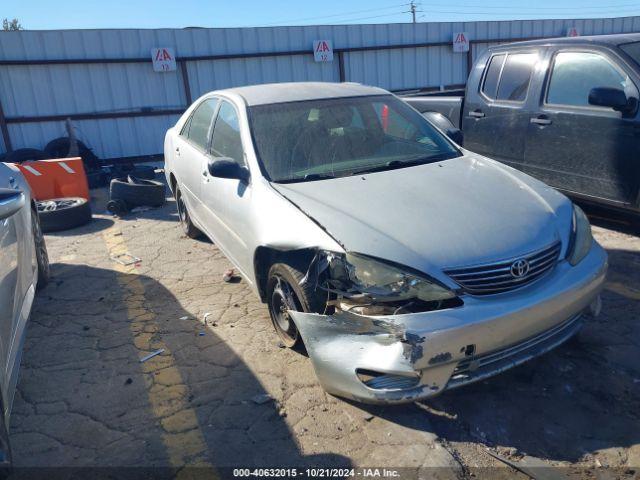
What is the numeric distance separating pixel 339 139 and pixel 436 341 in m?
1.89

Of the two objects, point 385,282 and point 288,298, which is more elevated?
point 385,282

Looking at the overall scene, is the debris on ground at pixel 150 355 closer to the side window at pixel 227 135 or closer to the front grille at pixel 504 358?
the side window at pixel 227 135

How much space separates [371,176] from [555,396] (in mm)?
1707

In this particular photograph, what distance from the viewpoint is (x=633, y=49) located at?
4.82 m

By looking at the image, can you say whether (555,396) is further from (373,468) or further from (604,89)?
(604,89)

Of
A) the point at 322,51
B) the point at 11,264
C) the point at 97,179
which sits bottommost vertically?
the point at 97,179

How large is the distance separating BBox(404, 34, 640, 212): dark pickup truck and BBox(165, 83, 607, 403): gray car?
117 centimetres

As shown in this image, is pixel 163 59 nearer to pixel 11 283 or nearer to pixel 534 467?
pixel 11 283

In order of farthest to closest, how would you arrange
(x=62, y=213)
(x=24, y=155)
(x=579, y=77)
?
(x=24, y=155), (x=62, y=213), (x=579, y=77)

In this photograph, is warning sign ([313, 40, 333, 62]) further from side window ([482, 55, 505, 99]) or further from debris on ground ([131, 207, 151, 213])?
side window ([482, 55, 505, 99])

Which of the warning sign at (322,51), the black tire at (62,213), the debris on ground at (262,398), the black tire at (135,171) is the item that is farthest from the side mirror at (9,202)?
the warning sign at (322,51)

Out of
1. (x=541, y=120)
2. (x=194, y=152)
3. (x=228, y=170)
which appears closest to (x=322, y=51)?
(x=541, y=120)

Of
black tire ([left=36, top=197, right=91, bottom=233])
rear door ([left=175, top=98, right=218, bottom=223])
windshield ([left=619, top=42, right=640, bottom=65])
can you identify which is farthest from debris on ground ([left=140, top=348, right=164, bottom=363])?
windshield ([left=619, top=42, right=640, bottom=65])

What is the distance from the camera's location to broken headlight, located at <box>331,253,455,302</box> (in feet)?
8.39
